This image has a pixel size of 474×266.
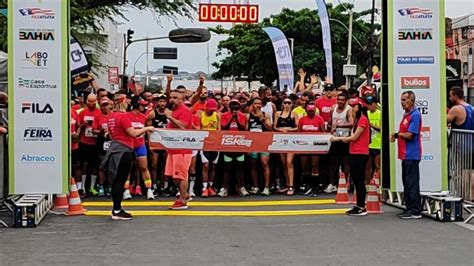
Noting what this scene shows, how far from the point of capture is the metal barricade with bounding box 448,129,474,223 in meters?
13.0

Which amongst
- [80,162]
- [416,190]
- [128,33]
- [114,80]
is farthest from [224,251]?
[128,33]

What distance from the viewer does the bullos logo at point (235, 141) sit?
15242 millimetres

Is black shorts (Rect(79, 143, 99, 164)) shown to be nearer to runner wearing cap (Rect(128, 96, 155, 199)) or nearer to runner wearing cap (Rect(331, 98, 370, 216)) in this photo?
runner wearing cap (Rect(128, 96, 155, 199))

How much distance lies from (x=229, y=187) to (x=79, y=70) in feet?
14.0

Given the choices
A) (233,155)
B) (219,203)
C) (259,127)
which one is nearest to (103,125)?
(233,155)

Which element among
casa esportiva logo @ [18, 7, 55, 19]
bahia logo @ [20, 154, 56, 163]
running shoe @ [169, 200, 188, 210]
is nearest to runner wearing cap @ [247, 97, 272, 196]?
running shoe @ [169, 200, 188, 210]

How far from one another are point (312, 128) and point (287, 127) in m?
0.53

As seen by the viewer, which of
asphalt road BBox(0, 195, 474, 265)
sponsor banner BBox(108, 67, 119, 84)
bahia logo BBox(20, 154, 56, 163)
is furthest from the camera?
sponsor banner BBox(108, 67, 119, 84)

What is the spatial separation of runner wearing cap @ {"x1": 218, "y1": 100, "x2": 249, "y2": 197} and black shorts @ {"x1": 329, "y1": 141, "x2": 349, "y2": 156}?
1.79m

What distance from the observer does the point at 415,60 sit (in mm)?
12719

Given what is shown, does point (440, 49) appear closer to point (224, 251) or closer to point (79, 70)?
point (224, 251)

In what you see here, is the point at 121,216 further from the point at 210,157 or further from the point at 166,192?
the point at 210,157

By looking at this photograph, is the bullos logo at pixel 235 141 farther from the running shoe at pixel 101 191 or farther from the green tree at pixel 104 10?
the green tree at pixel 104 10

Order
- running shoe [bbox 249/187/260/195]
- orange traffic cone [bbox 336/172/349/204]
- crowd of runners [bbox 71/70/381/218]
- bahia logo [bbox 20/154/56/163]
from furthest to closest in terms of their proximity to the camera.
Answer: running shoe [bbox 249/187/260/195] → crowd of runners [bbox 71/70/381/218] → orange traffic cone [bbox 336/172/349/204] → bahia logo [bbox 20/154/56/163]
